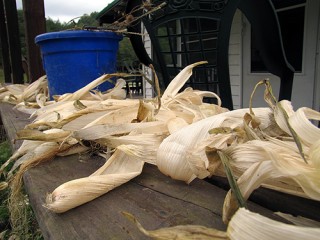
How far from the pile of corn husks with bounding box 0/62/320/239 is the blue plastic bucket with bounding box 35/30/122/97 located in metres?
0.96

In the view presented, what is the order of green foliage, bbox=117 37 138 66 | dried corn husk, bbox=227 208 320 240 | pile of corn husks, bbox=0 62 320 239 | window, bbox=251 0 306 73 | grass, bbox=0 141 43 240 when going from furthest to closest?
window, bbox=251 0 306 73 < green foliage, bbox=117 37 138 66 < grass, bbox=0 141 43 240 < pile of corn husks, bbox=0 62 320 239 < dried corn husk, bbox=227 208 320 240

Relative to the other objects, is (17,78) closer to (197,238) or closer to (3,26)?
(3,26)

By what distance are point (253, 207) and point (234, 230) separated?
183 millimetres

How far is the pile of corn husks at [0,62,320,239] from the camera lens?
1.54ft

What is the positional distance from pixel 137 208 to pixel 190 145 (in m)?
0.17

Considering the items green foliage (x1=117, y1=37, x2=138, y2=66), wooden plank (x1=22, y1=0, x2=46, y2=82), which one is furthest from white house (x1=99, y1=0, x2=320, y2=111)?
wooden plank (x1=22, y1=0, x2=46, y2=82)

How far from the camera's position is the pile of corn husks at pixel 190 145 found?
47cm

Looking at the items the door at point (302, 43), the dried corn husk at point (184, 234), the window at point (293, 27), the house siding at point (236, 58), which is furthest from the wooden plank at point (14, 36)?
the dried corn husk at point (184, 234)

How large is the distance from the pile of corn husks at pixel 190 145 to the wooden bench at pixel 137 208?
0.9 inches

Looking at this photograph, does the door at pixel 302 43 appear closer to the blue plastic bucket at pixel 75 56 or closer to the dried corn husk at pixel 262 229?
the blue plastic bucket at pixel 75 56

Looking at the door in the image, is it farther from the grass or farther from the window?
the grass

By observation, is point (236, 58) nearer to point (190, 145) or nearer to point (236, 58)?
point (236, 58)

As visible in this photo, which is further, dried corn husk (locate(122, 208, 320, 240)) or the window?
the window

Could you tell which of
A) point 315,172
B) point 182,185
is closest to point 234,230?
point 315,172
